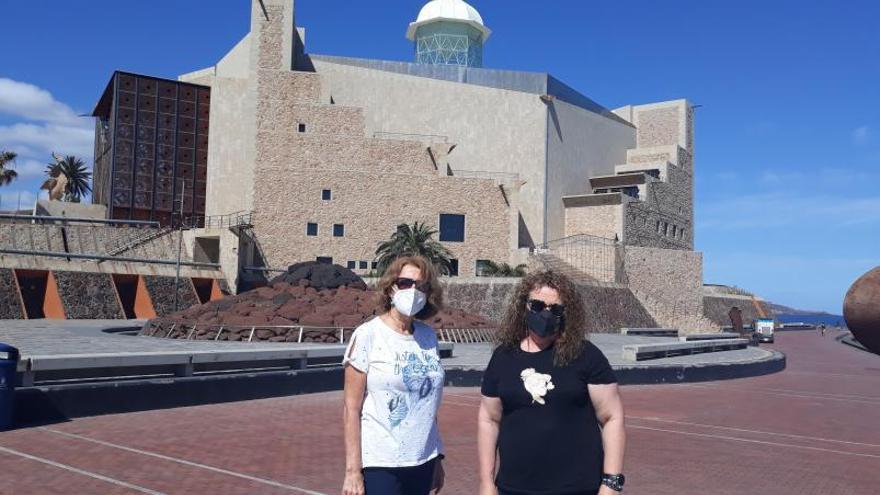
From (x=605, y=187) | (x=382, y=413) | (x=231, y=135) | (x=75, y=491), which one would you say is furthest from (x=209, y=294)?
(x=382, y=413)

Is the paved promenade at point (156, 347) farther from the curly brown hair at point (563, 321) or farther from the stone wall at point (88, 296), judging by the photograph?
the curly brown hair at point (563, 321)

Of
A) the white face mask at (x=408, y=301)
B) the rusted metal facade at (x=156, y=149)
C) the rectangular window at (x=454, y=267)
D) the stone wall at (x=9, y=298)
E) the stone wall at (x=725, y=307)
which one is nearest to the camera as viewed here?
the white face mask at (x=408, y=301)

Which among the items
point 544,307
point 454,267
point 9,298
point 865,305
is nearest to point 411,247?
point 454,267

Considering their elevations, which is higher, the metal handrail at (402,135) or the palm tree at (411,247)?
the metal handrail at (402,135)

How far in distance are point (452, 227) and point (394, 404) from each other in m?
42.4

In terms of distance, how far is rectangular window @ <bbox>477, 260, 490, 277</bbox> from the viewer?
44781 millimetres

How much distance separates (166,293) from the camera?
118 feet

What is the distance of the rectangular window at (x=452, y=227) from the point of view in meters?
46.0

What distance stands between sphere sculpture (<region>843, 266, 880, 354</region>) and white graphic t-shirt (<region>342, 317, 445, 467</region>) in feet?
38.2

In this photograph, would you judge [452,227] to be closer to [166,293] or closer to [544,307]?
[166,293]

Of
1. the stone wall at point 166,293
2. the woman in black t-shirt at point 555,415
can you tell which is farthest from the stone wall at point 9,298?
the woman in black t-shirt at point 555,415

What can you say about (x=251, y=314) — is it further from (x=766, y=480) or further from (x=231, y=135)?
(x=231, y=135)

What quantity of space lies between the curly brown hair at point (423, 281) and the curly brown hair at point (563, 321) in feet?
1.35

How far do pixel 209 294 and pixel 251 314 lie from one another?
20.9m
